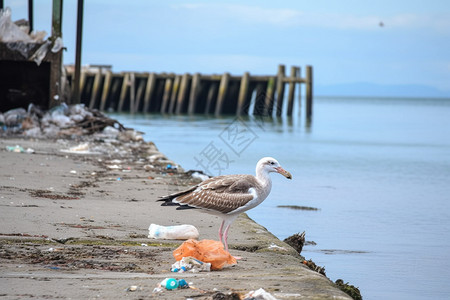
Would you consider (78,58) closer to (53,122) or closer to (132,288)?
(53,122)

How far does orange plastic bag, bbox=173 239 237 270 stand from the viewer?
480cm

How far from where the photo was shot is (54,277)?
4.32 metres

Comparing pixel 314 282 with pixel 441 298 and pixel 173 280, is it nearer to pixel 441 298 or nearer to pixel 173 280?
pixel 173 280

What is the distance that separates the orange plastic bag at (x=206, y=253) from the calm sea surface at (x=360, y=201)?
1.69 metres

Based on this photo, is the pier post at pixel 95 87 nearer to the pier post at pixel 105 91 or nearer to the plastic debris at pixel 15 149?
the pier post at pixel 105 91

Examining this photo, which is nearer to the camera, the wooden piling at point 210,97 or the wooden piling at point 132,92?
the wooden piling at point 210,97

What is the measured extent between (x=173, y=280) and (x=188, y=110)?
36.8 metres

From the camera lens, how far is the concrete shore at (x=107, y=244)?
4.12m

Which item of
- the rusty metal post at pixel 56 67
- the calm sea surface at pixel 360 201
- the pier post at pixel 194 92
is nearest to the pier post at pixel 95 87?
the pier post at pixel 194 92

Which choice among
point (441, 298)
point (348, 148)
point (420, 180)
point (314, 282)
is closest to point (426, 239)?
point (441, 298)

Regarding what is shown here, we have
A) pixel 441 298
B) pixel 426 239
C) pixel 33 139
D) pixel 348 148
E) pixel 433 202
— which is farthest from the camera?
pixel 348 148

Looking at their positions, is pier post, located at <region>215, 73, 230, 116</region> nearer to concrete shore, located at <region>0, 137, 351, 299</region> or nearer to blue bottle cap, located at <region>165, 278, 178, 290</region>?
concrete shore, located at <region>0, 137, 351, 299</region>

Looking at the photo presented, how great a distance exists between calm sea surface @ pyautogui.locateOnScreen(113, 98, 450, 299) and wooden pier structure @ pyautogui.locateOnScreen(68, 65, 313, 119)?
1060 cm

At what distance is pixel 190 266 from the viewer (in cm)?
472
